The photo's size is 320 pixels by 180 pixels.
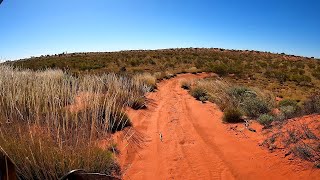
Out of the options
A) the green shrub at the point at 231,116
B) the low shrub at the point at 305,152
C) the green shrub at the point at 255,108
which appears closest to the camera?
the low shrub at the point at 305,152

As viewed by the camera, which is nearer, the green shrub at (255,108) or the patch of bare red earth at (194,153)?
the patch of bare red earth at (194,153)

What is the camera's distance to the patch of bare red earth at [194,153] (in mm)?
5105

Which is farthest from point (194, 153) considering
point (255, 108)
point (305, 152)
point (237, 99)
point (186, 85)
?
point (186, 85)

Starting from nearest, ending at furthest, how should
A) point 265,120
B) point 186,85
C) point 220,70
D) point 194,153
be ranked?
point 194,153
point 265,120
point 186,85
point 220,70

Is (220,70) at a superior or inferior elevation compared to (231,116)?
superior

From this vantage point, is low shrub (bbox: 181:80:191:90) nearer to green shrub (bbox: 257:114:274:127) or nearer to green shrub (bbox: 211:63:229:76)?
green shrub (bbox: 211:63:229:76)

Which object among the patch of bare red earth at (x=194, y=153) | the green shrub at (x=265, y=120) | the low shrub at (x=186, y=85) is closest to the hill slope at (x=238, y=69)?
the low shrub at (x=186, y=85)

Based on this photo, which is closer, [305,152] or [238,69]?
[305,152]

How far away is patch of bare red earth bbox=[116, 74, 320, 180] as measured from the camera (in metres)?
5.11

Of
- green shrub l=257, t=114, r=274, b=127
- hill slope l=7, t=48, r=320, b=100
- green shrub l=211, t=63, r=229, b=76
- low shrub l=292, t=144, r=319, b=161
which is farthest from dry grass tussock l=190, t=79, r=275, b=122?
green shrub l=211, t=63, r=229, b=76

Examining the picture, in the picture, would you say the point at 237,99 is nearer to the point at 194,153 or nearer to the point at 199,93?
the point at 199,93

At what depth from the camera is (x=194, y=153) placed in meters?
6.05

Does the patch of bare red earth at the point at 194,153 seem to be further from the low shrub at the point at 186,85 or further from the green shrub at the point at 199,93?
the low shrub at the point at 186,85

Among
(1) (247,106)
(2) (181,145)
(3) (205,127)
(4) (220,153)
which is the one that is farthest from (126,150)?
(1) (247,106)
